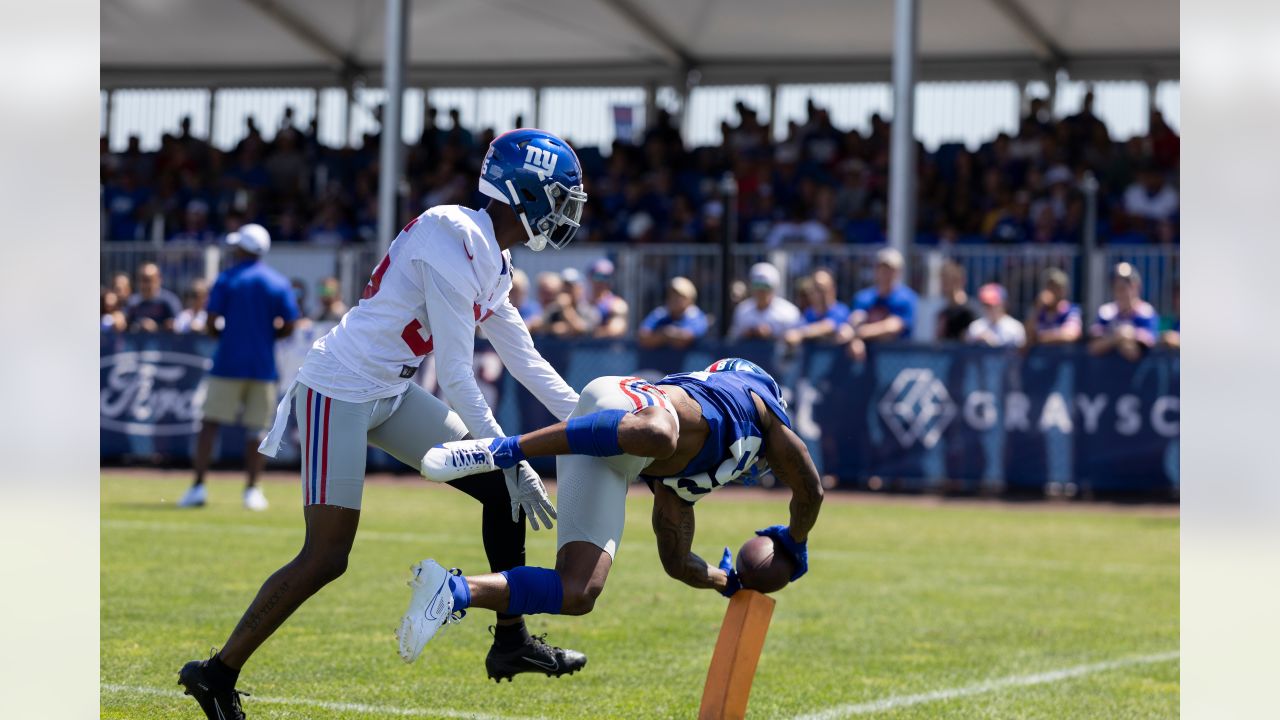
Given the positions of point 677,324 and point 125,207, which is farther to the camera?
point 125,207

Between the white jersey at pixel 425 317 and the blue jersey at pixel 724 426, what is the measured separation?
2.18 feet

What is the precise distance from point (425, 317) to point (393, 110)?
15.9 meters

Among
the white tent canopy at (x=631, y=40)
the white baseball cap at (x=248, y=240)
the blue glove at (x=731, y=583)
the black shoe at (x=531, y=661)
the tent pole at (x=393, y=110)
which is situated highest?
the white tent canopy at (x=631, y=40)

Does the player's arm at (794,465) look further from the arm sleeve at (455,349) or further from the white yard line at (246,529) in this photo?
the white yard line at (246,529)

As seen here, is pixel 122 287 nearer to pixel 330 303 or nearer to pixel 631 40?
pixel 330 303

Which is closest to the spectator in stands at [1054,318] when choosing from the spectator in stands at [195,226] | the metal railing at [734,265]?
the metal railing at [734,265]

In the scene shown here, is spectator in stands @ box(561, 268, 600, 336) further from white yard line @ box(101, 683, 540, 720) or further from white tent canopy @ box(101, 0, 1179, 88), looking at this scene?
white yard line @ box(101, 683, 540, 720)

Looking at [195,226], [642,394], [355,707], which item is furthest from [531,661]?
[195,226]

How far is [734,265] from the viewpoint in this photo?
17.8 metres

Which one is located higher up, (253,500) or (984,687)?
(253,500)

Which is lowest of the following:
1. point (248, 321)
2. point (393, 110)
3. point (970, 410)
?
point (970, 410)

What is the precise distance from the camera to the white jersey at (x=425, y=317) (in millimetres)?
5227

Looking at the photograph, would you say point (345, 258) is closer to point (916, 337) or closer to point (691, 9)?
point (916, 337)
